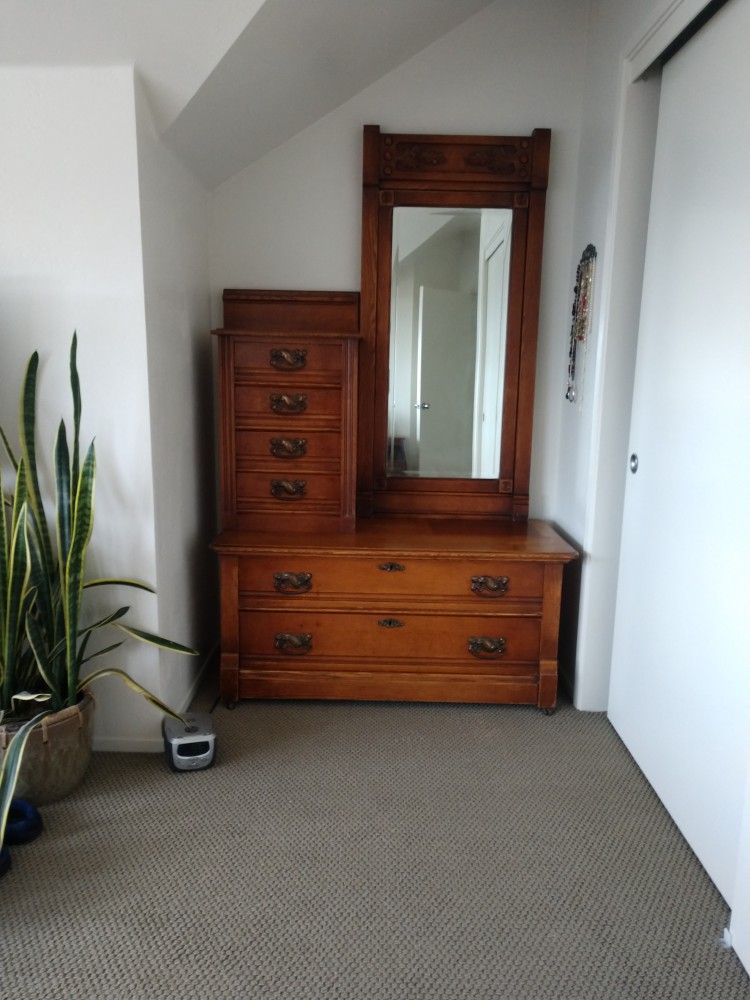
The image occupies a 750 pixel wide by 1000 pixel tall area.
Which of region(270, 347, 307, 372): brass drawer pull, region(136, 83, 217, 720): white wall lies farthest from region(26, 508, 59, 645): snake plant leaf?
region(270, 347, 307, 372): brass drawer pull

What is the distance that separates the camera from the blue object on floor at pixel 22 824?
69.2 inches

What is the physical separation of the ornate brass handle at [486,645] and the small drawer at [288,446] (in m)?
0.79

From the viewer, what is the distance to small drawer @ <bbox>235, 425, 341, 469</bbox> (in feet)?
8.10

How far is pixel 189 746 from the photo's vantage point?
2062 mm

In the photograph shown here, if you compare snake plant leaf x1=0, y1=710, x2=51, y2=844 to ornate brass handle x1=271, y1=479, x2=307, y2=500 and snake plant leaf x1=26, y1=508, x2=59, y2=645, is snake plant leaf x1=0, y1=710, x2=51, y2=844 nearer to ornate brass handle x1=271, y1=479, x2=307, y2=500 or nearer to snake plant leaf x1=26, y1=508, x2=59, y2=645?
snake plant leaf x1=26, y1=508, x2=59, y2=645

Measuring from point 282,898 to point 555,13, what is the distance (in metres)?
2.96

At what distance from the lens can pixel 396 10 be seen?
2219 mm

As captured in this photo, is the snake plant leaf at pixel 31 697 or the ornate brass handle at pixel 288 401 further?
the ornate brass handle at pixel 288 401

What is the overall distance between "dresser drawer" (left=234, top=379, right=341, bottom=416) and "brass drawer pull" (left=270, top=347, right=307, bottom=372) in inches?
2.0

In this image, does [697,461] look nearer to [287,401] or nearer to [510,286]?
[510,286]

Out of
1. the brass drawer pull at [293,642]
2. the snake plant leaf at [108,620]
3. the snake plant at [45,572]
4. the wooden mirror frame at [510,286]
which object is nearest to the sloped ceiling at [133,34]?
the snake plant at [45,572]

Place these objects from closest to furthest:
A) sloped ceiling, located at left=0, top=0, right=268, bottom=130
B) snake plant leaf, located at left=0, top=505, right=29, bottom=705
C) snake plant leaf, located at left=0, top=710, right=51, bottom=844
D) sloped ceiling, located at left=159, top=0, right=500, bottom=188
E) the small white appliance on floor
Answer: snake plant leaf, located at left=0, top=710, right=51, bottom=844 < sloped ceiling, located at left=0, top=0, right=268, bottom=130 < snake plant leaf, located at left=0, top=505, right=29, bottom=705 < sloped ceiling, located at left=159, top=0, right=500, bottom=188 < the small white appliance on floor

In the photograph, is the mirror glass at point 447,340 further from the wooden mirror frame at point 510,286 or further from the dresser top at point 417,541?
the dresser top at point 417,541

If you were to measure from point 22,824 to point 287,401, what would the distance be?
1462mm
